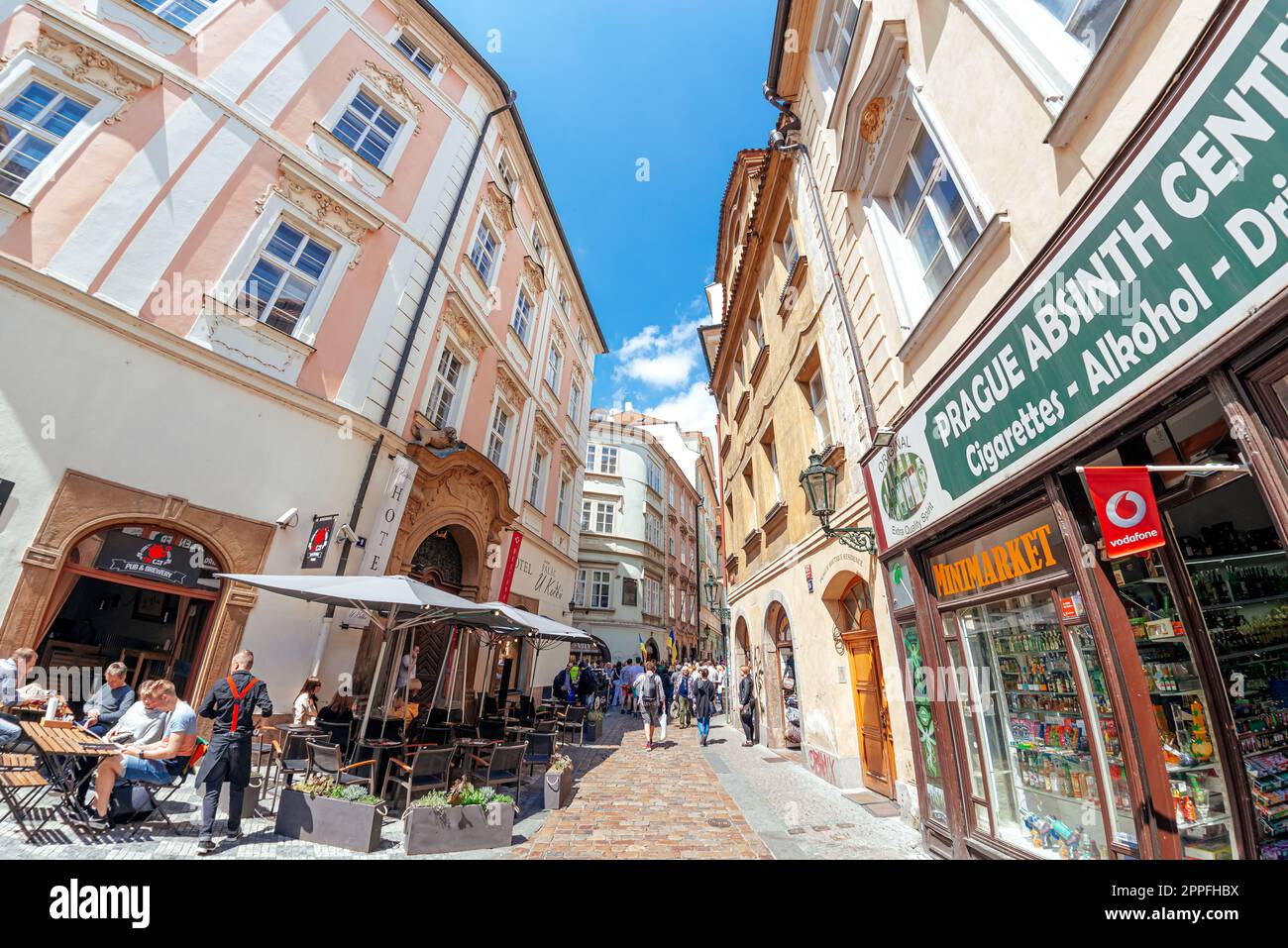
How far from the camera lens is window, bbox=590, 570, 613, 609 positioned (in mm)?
26047

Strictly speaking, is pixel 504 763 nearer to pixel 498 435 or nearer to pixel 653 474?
pixel 498 435

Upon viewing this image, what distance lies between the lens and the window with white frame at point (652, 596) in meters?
27.6

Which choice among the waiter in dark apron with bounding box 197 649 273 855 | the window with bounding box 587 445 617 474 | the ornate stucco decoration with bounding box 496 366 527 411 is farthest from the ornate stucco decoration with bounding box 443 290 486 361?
the window with bounding box 587 445 617 474

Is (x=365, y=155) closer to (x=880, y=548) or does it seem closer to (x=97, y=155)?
(x=97, y=155)

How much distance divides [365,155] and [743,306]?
9.18 m

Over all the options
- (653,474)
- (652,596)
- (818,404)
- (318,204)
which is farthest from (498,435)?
(653,474)

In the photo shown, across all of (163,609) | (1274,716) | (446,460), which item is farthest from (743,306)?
(163,609)

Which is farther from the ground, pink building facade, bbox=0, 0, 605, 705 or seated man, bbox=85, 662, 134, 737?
pink building facade, bbox=0, 0, 605, 705

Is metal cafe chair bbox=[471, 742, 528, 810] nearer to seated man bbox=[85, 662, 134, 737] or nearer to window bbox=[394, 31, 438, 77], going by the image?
seated man bbox=[85, 662, 134, 737]

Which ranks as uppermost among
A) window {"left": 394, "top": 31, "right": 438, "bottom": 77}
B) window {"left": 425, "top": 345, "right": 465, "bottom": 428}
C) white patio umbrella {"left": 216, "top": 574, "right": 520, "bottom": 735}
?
window {"left": 394, "top": 31, "right": 438, "bottom": 77}

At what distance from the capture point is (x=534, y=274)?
52.8 ft

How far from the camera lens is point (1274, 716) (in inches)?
110

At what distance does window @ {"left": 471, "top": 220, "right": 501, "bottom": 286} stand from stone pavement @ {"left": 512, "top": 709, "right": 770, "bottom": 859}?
38.2 feet

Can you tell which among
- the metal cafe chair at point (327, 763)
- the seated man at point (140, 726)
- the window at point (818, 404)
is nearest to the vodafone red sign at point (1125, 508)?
the window at point (818, 404)
